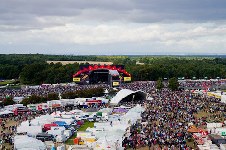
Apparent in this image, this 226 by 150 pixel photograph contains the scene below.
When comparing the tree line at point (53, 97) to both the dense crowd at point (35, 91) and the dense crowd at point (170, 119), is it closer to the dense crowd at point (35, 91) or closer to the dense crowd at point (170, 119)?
the dense crowd at point (35, 91)

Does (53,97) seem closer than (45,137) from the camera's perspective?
No

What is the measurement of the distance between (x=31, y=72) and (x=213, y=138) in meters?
67.4

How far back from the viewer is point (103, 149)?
24109mm

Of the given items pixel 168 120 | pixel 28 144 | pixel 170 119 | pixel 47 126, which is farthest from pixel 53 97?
pixel 28 144

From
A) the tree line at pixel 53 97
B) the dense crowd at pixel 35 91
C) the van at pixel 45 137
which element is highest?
the tree line at pixel 53 97

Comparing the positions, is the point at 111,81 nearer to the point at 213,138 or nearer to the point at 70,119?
the point at 70,119

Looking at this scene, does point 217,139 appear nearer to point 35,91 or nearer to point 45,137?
point 45,137

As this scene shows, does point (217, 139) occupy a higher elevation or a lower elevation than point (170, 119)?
higher

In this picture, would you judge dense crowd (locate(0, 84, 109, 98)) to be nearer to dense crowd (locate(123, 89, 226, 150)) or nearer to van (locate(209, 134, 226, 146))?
dense crowd (locate(123, 89, 226, 150))

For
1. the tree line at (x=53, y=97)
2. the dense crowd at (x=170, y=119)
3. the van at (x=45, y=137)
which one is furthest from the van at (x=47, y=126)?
the tree line at (x=53, y=97)

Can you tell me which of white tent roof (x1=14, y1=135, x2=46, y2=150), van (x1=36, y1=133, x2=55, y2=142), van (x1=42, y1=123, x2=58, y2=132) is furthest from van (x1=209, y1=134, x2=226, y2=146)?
van (x1=42, y1=123, x2=58, y2=132)

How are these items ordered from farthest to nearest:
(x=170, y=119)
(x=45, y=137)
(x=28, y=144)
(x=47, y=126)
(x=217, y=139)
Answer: (x=170, y=119), (x=47, y=126), (x=45, y=137), (x=217, y=139), (x=28, y=144)

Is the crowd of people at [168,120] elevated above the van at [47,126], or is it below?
below

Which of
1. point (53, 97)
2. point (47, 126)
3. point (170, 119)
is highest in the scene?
point (53, 97)
